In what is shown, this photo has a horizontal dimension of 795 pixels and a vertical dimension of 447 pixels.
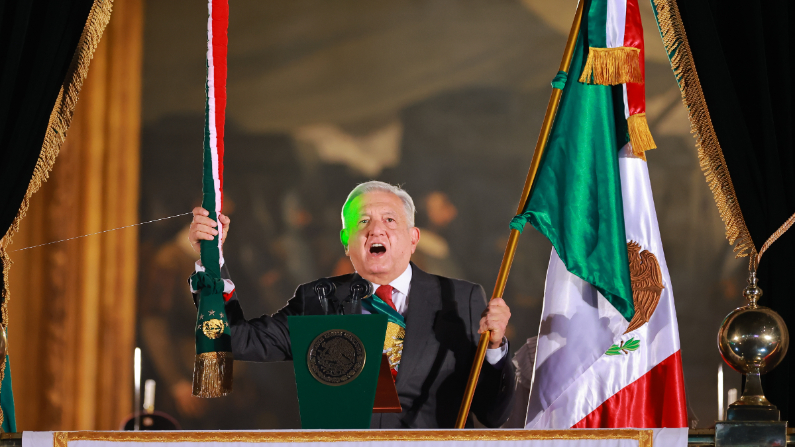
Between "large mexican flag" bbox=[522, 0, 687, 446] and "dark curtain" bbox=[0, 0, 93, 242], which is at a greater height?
"dark curtain" bbox=[0, 0, 93, 242]

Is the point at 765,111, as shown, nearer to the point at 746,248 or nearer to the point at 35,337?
the point at 746,248

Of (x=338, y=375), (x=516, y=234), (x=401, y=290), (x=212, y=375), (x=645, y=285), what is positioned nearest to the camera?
(x=338, y=375)

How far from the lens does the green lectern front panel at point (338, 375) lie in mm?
2152

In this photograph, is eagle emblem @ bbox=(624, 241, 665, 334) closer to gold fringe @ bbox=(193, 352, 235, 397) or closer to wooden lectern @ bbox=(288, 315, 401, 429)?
wooden lectern @ bbox=(288, 315, 401, 429)

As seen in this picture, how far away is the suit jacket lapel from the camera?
2885 millimetres

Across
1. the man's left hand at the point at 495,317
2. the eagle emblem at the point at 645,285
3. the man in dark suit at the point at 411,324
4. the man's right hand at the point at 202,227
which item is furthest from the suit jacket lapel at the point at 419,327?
the man's right hand at the point at 202,227

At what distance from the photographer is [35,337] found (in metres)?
3.76

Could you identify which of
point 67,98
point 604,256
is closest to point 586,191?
point 604,256

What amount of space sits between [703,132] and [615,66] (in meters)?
0.35

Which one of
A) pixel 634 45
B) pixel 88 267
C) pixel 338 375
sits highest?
pixel 634 45

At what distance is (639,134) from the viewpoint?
8.52ft

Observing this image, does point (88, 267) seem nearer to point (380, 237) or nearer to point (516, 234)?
point (380, 237)

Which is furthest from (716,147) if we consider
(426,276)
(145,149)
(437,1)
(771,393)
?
(145,149)

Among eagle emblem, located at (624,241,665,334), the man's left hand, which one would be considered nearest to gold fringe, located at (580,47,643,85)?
eagle emblem, located at (624,241,665,334)
